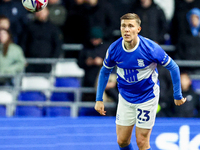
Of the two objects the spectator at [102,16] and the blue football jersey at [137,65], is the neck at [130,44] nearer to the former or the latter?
the blue football jersey at [137,65]

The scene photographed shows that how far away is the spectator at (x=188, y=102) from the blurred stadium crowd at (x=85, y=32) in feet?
0.08

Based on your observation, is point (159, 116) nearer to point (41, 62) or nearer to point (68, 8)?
point (41, 62)

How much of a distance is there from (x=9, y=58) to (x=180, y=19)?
3539 mm

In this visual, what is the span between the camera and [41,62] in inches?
324

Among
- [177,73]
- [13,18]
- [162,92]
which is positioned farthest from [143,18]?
[177,73]

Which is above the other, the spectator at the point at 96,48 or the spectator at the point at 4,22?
the spectator at the point at 4,22

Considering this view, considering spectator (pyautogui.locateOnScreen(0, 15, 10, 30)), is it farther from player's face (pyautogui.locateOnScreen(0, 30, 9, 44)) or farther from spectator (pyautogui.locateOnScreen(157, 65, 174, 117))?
spectator (pyautogui.locateOnScreen(157, 65, 174, 117))

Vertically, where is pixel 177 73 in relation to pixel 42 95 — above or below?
above

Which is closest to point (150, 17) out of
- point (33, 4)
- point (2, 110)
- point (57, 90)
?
point (57, 90)

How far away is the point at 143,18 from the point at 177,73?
131 inches

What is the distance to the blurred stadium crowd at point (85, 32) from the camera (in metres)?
7.60

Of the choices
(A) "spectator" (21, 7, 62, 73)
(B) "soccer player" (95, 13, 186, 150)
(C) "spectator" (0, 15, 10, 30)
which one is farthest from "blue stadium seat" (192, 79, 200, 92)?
(C) "spectator" (0, 15, 10, 30)

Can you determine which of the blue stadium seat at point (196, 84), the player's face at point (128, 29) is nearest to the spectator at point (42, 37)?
the blue stadium seat at point (196, 84)

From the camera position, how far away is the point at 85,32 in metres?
8.33
